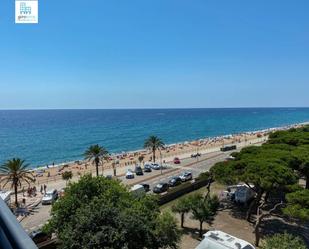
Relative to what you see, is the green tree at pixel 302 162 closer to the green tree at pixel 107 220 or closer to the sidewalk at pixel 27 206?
the green tree at pixel 107 220

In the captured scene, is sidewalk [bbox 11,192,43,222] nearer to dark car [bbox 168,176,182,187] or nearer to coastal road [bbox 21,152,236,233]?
coastal road [bbox 21,152,236,233]

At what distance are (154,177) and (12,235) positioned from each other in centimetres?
4314

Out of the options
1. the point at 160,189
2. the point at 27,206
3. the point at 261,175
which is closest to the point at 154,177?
the point at 160,189

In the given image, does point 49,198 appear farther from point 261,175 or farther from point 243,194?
point 261,175

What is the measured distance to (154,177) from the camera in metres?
44.6

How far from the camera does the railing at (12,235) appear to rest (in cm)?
184

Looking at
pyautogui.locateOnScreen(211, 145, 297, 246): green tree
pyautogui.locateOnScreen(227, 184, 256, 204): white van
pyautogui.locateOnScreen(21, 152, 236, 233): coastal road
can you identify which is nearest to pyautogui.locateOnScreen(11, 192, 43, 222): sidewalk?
pyautogui.locateOnScreen(21, 152, 236, 233): coastal road

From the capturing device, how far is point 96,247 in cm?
1391

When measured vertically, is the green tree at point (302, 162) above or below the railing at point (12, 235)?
below

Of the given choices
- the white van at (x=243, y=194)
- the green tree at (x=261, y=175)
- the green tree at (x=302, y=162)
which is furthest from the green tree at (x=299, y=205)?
the green tree at (x=302, y=162)

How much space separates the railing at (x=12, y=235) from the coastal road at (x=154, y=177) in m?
23.1

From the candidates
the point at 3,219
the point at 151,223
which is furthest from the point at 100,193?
the point at 3,219

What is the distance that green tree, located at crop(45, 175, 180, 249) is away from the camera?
1416cm

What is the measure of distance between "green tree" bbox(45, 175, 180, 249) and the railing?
12340mm
